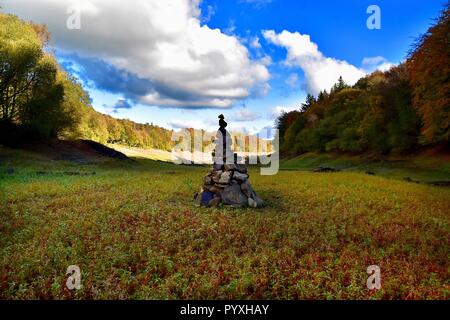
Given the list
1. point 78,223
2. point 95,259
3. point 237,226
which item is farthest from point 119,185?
point 95,259

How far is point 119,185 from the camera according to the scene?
2588 cm

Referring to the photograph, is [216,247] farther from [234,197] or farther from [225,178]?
[225,178]

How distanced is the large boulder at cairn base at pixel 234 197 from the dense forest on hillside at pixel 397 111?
22391 millimetres

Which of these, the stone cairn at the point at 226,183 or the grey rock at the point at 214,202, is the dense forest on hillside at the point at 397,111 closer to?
the stone cairn at the point at 226,183

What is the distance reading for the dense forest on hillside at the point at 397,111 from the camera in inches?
1175

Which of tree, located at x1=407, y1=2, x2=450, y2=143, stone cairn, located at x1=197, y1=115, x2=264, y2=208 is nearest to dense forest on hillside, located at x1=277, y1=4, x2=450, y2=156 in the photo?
tree, located at x1=407, y1=2, x2=450, y2=143

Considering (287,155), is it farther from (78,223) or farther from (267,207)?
(78,223)

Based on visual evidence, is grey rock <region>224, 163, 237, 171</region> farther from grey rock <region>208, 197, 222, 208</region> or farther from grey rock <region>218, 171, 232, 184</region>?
grey rock <region>208, 197, 222, 208</region>

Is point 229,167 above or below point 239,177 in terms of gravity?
above

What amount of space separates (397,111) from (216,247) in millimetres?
50435

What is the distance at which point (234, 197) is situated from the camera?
18.9m

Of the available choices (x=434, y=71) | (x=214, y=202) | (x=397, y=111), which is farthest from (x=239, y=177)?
(x=397, y=111)

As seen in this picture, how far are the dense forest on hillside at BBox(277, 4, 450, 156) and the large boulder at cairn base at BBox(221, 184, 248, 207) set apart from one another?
2239 cm
